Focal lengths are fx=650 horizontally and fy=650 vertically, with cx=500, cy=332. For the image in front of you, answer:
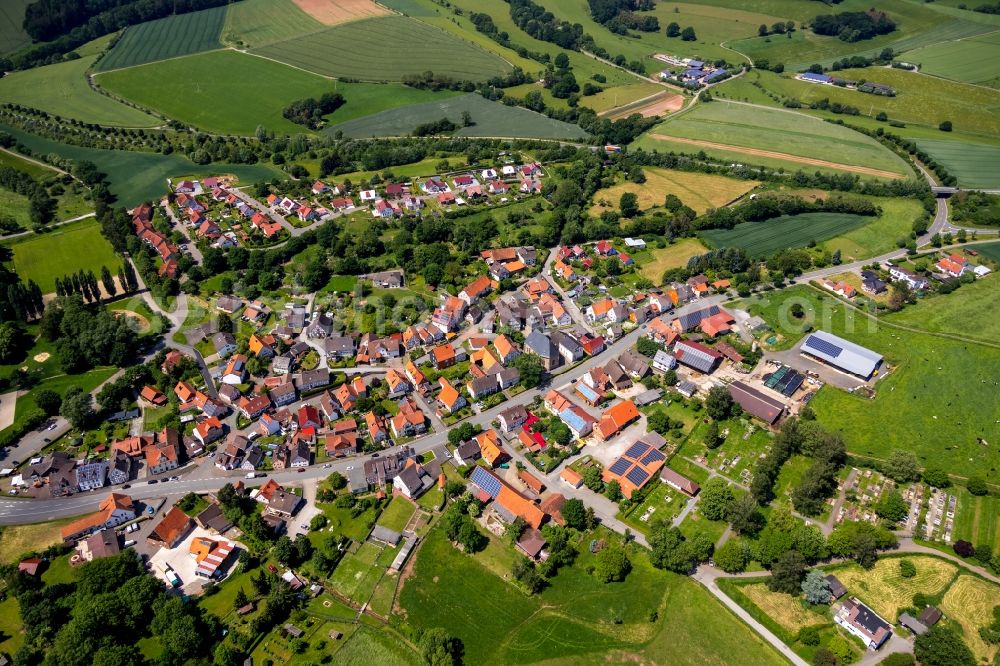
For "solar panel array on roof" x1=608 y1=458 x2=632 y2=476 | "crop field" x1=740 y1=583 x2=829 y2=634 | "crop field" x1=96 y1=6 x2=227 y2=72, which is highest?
"crop field" x1=96 y1=6 x2=227 y2=72

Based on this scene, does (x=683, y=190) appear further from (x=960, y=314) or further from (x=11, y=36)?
(x=11, y=36)

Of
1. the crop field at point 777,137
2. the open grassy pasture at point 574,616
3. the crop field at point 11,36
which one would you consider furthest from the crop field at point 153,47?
the open grassy pasture at point 574,616

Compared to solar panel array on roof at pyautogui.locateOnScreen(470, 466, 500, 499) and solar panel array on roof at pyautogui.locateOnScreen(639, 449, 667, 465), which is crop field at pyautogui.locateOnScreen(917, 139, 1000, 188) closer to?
solar panel array on roof at pyautogui.locateOnScreen(639, 449, 667, 465)

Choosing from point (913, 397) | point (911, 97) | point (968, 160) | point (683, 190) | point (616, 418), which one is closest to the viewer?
point (616, 418)

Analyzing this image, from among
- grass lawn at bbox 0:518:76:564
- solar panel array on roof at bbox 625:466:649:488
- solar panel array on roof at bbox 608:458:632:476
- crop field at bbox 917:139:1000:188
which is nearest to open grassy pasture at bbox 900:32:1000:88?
crop field at bbox 917:139:1000:188

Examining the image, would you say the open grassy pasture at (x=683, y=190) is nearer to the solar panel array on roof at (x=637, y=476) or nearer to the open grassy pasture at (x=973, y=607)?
the solar panel array on roof at (x=637, y=476)

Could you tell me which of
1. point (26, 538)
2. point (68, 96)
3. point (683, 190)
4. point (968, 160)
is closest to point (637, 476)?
point (26, 538)

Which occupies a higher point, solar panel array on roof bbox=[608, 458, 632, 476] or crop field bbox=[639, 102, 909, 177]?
crop field bbox=[639, 102, 909, 177]

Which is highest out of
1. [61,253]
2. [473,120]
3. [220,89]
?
[220,89]
